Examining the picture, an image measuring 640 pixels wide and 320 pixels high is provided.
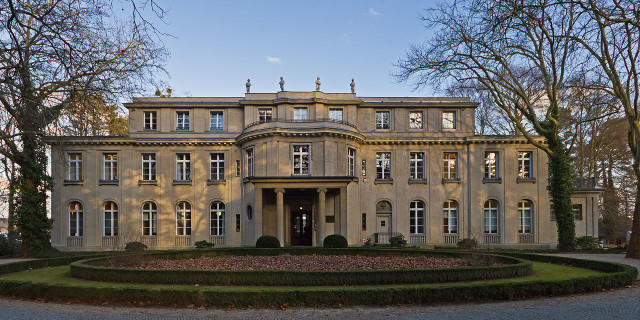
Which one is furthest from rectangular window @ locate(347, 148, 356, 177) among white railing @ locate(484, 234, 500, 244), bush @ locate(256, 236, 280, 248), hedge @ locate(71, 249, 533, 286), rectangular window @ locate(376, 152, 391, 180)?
hedge @ locate(71, 249, 533, 286)

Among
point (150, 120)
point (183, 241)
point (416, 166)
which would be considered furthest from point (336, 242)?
point (150, 120)

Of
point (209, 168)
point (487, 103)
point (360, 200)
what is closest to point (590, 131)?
point (487, 103)

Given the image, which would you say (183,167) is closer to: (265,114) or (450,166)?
(265,114)

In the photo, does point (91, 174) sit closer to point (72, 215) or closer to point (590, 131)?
point (72, 215)

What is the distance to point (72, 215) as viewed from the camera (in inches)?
1211

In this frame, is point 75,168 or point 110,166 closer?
point 75,168

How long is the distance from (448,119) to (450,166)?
3513 millimetres

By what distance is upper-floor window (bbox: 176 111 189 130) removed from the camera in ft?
105

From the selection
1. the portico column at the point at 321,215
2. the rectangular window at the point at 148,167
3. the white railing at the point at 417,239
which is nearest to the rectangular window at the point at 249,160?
the portico column at the point at 321,215

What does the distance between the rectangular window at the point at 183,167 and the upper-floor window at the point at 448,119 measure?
1893cm

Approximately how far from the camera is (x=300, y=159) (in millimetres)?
28672

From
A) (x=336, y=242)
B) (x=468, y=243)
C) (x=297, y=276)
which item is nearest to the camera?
(x=297, y=276)

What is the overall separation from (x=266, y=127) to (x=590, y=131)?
100 feet

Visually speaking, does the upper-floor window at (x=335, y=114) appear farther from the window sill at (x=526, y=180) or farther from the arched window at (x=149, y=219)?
the arched window at (x=149, y=219)
